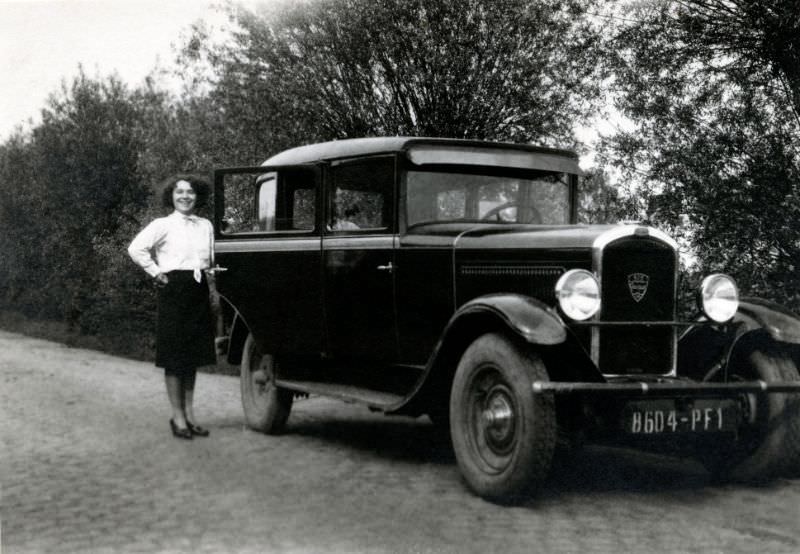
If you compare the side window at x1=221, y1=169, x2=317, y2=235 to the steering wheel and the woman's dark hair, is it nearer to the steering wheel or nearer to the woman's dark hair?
the woman's dark hair

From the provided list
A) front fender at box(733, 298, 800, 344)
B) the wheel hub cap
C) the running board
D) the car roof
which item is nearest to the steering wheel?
the car roof

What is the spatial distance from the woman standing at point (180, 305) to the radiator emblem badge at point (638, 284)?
127 inches

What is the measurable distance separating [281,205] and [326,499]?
2.88m

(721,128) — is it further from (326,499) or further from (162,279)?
(326,499)

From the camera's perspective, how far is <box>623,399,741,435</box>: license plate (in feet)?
16.1

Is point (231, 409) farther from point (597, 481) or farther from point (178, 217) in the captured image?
point (597, 481)

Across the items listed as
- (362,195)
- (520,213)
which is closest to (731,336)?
(520,213)

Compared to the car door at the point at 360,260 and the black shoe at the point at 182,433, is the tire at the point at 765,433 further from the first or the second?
the black shoe at the point at 182,433

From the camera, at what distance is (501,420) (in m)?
5.04

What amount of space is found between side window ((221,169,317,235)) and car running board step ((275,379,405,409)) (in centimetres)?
110

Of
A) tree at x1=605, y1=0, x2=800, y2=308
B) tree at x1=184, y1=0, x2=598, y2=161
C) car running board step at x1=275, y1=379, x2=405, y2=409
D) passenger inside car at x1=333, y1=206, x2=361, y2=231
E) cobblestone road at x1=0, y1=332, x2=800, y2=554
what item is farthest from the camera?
tree at x1=184, y1=0, x2=598, y2=161

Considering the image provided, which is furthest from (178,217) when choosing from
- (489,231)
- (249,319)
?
(489,231)

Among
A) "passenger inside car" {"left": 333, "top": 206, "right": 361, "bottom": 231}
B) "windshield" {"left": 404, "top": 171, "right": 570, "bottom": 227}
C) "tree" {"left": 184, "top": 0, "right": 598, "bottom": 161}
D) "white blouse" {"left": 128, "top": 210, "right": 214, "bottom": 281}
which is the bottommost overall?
"white blouse" {"left": 128, "top": 210, "right": 214, "bottom": 281}

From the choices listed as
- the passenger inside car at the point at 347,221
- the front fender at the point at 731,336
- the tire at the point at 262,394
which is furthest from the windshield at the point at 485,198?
the tire at the point at 262,394
